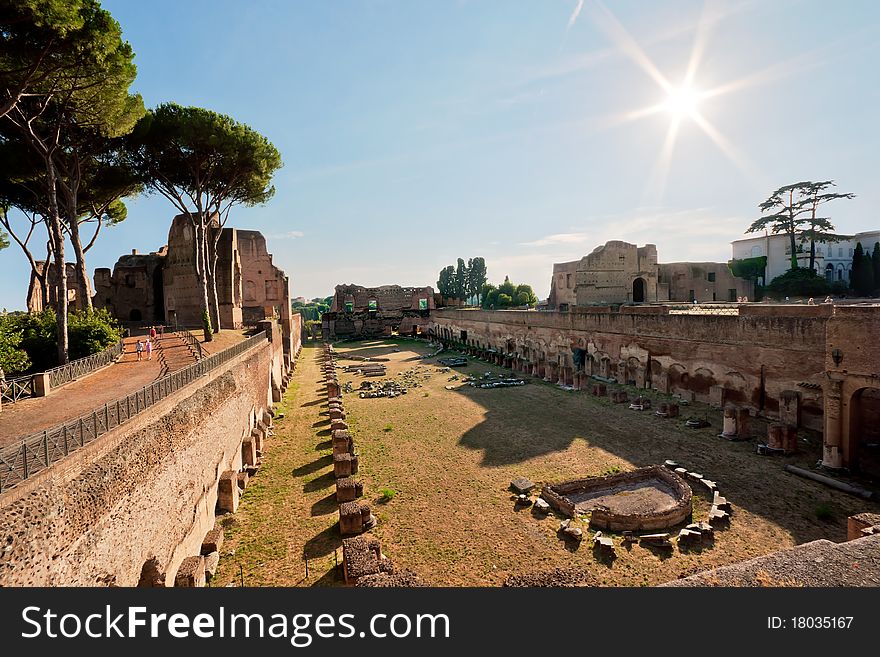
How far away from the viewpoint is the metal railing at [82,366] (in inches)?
404

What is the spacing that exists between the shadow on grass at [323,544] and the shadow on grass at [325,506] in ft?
2.41

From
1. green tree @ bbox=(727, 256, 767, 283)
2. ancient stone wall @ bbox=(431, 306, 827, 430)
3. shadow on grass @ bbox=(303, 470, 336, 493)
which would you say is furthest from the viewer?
green tree @ bbox=(727, 256, 767, 283)

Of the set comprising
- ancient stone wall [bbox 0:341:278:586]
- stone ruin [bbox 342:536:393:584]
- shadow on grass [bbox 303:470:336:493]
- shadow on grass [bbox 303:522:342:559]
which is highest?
ancient stone wall [bbox 0:341:278:586]

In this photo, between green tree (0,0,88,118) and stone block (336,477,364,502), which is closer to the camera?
stone block (336,477,364,502)

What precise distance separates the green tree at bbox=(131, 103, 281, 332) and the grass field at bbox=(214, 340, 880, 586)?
1357 cm

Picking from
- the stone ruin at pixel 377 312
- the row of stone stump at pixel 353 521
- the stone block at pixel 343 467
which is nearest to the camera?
the row of stone stump at pixel 353 521

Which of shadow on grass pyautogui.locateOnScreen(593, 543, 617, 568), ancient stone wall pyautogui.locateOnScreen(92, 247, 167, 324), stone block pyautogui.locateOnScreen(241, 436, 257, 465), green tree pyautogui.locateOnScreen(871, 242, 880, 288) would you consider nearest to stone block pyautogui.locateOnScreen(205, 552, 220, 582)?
stone block pyautogui.locateOnScreen(241, 436, 257, 465)

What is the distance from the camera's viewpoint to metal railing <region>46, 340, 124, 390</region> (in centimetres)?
1027

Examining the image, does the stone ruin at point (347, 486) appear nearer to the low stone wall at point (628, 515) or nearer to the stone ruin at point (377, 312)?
the low stone wall at point (628, 515)

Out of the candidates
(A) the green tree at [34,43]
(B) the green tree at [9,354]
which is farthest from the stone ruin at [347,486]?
(A) the green tree at [34,43]

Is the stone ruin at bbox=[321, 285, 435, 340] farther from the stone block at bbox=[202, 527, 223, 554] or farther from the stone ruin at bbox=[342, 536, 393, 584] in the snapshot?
the stone ruin at bbox=[342, 536, 393, 584]

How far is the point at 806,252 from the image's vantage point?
40656mm

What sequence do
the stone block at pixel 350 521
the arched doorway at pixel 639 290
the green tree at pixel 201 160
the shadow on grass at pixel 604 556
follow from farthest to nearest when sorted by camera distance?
the arched doorway at pixel 639 290 → the green tree at pixel 201 160 → the stone block at pixel 350 521 → the shadow on grass at pixel 604 556

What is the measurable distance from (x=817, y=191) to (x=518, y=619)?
134 ft
